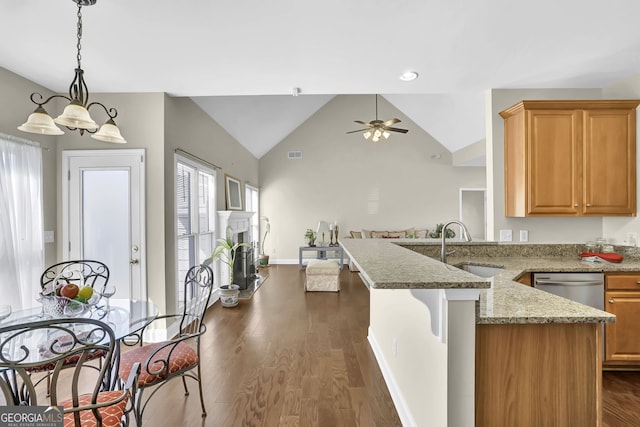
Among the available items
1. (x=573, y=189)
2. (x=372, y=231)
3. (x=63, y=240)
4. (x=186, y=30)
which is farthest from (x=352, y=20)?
(x=372, y=231)

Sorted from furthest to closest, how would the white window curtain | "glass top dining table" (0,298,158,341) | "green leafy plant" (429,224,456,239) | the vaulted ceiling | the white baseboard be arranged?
"green leafy plant" (429,224,456,239), the white window curtain, the vaulted ceiling, the white baseboard, "glass top dining table" (0,298,158,341)

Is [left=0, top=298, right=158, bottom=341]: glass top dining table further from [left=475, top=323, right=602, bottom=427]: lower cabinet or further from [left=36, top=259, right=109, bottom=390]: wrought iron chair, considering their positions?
[left=475, top=323, right=602, bottom=427]: lower cabinet

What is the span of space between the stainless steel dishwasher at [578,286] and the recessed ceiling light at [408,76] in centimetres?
206

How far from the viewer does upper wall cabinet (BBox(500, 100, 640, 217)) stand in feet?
9.70

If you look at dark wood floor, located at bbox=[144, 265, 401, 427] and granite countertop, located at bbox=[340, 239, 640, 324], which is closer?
granite countertop, located at bbox=[340, 239, 640, 324]

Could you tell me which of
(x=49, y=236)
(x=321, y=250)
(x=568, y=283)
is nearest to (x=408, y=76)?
(x=568, y=283)

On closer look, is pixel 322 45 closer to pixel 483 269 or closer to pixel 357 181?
pixel 483 269

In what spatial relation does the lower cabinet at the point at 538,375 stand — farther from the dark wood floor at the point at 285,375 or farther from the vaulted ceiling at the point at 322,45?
the vaulted ceiling at the point at 322,45

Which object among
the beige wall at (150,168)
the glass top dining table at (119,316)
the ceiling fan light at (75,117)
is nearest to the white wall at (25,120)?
the beige wall at (150,168)

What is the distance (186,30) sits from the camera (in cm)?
228

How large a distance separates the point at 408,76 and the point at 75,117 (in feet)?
8.76

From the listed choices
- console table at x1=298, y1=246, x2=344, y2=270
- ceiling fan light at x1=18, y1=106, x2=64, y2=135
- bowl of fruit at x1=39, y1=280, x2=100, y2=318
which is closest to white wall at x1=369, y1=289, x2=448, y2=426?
bowl of fruit at x1=39, y1=280, x2=100, y2=318

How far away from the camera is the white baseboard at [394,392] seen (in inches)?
76.2

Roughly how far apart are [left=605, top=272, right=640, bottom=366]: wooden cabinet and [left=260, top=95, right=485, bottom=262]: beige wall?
5613mm
